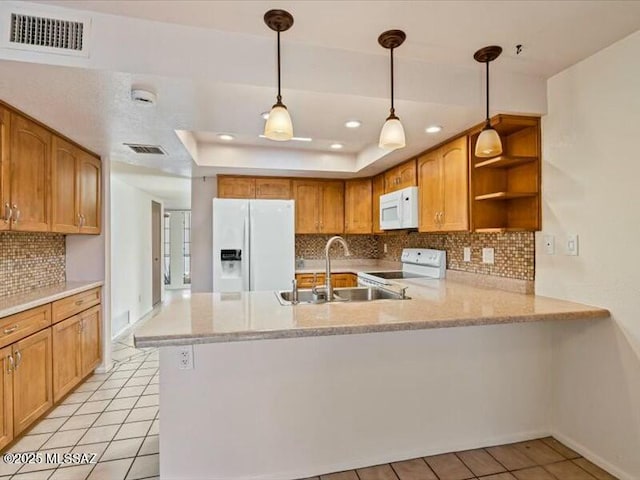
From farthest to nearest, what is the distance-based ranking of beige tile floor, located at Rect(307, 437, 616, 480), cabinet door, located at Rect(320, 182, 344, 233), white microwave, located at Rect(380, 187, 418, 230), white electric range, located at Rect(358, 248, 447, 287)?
cabinet door, located at Rect(320, 182, 344, 233)
white electric range, located at Rect(358, 248, 447, 287)
white microwave, located at Rect(380, 187, 418, 230)
beige tile floor, located at Rect(307, 437, 616, 480)

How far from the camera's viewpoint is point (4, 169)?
201 cm

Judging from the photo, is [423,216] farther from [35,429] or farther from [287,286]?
[35,429]

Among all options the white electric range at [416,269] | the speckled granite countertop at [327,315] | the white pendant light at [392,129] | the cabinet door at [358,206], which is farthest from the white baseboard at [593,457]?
the cabinet door at [358,206]

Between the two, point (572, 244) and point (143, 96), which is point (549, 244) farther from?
point (143, 96)

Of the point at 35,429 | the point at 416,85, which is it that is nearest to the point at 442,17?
the point at 416,85

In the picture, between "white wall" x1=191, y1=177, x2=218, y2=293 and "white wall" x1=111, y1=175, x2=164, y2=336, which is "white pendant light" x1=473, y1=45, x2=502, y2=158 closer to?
"white wall" x1=191, y1=177, x2=218, y2=293

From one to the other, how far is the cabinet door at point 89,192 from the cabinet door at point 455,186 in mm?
3053

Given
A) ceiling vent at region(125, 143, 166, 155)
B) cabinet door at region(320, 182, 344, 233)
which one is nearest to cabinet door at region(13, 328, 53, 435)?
ceiling vent at region(125, 143, 166, 155)

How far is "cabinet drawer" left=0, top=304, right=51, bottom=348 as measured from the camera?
1974 millimetres

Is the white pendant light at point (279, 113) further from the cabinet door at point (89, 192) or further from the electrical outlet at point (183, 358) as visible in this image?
the cabinet door at point (89, 192)

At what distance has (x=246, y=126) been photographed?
232 centimetres

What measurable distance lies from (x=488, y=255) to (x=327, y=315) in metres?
1.68

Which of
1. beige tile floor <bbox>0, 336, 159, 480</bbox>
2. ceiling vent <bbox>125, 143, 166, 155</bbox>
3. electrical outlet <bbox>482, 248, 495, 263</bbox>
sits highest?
ceiling vent <bbox>125, 143, 166, 155</bbox>

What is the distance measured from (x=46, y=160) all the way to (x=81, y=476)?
206 cm
